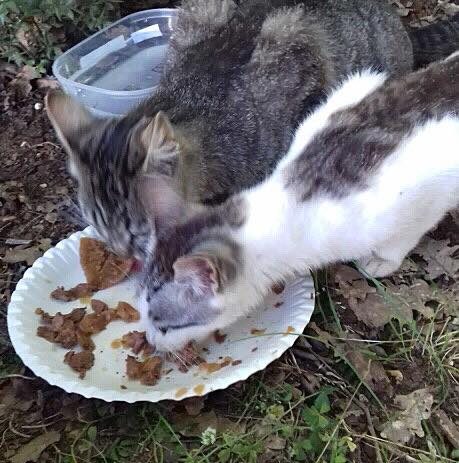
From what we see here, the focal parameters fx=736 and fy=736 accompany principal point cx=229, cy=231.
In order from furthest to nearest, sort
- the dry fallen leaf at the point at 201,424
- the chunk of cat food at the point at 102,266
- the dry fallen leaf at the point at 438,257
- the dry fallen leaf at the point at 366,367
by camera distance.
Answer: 1. the dry fallen leaf at the point at 438,257
2. the chunk of cat food at the point at 102,266
3. the dry fallen leaf at the point at 366,367
4. the dry fallen leaf at the point at 201,424

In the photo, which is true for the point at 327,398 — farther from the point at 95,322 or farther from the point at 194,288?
the point at 95,322

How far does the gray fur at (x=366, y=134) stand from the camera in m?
2.31

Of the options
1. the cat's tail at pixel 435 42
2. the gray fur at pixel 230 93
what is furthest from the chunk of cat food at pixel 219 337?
the cat's tail at pixel 435 42

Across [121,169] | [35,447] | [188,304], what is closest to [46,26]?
[121,169]

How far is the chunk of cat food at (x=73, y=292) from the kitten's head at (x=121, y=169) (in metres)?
0.23

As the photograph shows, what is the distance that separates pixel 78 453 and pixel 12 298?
585 mm

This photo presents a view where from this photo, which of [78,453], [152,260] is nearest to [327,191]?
[152,260]

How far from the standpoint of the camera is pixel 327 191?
234 cm

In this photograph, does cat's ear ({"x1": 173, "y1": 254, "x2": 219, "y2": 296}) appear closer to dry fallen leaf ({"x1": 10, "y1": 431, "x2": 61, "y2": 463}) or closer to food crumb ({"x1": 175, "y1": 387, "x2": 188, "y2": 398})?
food crumb ({"x1": 175, "y1": 387, "x2": 188, "y2": 398})

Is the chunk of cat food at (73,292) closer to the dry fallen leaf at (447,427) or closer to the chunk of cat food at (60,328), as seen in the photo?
the chunk of cat food at (60,328)

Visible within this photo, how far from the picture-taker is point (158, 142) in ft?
6.96

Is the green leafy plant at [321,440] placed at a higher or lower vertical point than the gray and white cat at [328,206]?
lower

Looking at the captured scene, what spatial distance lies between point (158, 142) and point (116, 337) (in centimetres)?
72

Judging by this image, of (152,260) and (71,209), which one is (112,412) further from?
(71,209)
